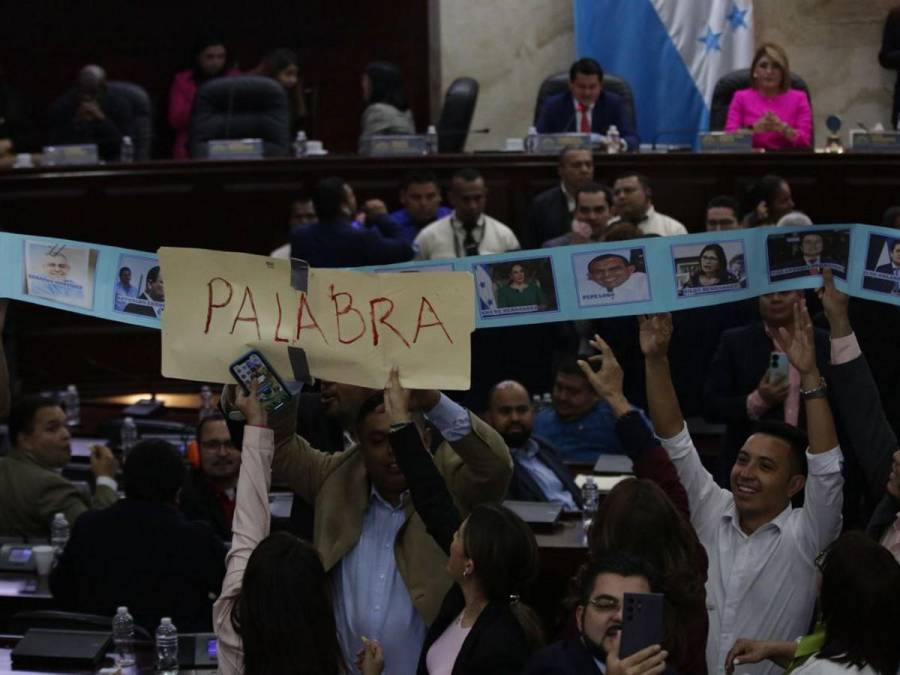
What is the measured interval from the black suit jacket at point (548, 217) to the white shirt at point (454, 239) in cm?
20

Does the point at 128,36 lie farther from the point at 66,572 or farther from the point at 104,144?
the point at 66,572

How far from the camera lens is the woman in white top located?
9.74ft

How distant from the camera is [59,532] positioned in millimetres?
5160

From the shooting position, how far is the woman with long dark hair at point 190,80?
33.9ft

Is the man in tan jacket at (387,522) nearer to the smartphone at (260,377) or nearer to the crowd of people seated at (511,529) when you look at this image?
Answer: the crowd of people seated at (511,529)

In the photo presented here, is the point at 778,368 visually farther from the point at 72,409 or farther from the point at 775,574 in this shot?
the point at 72,409

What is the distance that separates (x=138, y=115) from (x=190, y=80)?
1.04 m

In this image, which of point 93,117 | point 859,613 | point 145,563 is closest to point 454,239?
point 93,117

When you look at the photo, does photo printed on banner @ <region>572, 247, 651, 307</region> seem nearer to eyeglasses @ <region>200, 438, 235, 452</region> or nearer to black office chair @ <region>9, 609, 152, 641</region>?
black office chair @ <region>9, 609, 152, 641</region>

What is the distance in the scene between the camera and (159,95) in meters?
11.7

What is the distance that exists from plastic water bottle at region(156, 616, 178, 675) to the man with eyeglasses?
1.22 meters

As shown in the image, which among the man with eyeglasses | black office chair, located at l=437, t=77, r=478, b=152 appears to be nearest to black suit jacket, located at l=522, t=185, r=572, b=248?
black office chair, located at l=437, t=77, r=478, b=152

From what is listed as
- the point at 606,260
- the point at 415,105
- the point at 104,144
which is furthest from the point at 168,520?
the point at 415,105

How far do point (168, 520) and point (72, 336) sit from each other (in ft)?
14.3
